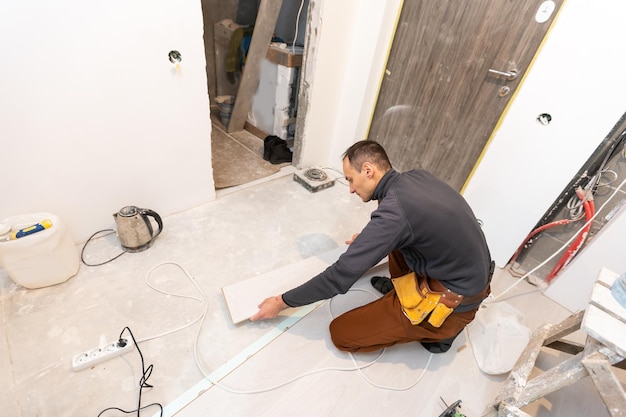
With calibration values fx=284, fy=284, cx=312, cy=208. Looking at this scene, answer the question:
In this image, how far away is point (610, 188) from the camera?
1521 millimetres

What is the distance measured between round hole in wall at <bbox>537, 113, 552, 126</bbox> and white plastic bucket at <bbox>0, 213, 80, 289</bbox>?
2.56 meters

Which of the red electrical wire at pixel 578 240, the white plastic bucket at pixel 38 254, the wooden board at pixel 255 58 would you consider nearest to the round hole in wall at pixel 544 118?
the red electrical wire at pixel 578 240

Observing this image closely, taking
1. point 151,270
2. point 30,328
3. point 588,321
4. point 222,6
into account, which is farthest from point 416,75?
point 30,328

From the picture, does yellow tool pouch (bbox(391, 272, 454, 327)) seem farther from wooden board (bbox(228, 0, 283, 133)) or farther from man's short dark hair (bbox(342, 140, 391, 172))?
wooden board (bbox(228, 0, 283, 133))

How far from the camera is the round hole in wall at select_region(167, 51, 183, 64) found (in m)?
1.47

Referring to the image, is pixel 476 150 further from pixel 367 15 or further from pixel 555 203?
pixel 367 15

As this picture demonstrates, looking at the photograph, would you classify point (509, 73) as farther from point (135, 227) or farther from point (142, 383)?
point (142, 383)

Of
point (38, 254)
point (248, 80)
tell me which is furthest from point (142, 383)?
point (248, 80)

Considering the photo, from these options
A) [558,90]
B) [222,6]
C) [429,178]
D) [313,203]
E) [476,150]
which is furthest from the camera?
[222,6]

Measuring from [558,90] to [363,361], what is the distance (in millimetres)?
1710

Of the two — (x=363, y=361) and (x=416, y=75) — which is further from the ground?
(x=416, y=75)

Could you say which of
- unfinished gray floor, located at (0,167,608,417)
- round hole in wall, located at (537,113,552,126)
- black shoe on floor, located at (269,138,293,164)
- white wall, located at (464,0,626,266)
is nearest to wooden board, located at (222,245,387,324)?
unfinished gray floor, located at (0,167,608,417)

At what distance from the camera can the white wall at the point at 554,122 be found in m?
1.34

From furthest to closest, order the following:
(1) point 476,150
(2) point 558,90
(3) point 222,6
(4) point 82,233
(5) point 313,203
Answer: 1. (3) point 222,6
2. (5) point 313,203
3. (1) point 476,150
4. (4) point 82,233
5. (2) point 558,90
